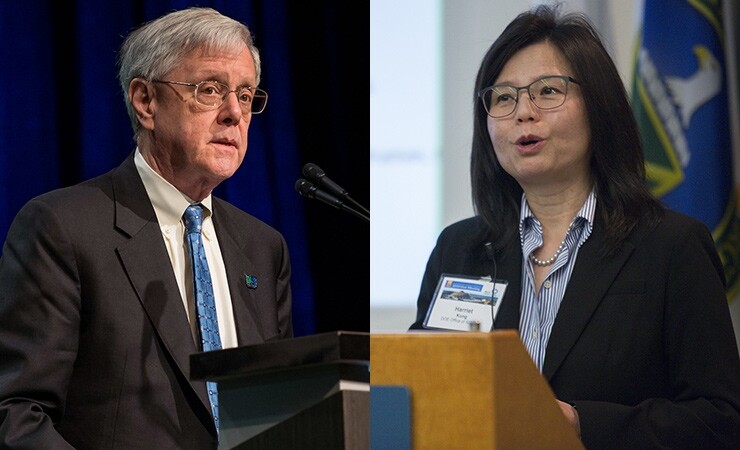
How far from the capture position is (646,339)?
1.51 metres

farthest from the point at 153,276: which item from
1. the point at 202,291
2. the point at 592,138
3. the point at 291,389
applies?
the point at 592,138

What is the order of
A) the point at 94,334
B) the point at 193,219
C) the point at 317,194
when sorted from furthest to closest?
the point at 193,219, the point at 94,334, the point at 317,194

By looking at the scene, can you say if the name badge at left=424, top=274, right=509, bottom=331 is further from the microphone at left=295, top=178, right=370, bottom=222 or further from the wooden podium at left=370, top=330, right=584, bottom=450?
the microphone at left=295, top=178, right=370, bottom=222

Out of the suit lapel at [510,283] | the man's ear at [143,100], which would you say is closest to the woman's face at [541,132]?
the suit lapel at [510,283]

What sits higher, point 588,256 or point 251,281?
point 588,256

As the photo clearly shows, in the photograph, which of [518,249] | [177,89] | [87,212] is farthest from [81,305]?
[518,249]

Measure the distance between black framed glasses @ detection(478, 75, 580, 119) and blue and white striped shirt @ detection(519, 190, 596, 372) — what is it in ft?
0.48

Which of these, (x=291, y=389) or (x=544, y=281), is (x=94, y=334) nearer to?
(x=291, y=389)

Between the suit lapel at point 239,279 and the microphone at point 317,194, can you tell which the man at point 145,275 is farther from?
the microphone at point 317,194

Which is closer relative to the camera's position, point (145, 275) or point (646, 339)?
point (646, 339)

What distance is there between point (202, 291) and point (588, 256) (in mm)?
1277

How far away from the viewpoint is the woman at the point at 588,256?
149 cm

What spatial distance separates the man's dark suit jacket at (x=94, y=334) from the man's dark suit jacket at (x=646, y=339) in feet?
3.80

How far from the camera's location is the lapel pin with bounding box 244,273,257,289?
2.78 meters
